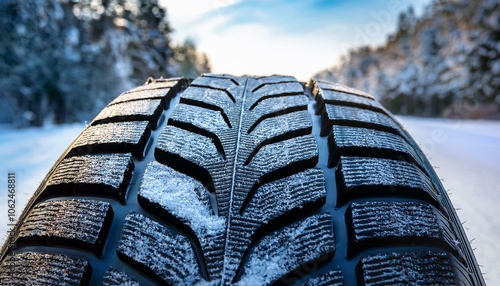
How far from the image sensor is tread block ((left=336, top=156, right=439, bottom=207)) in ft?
2.54

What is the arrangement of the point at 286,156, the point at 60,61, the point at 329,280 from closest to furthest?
the point at 329,280
the point at 286,156
the point at 60,61

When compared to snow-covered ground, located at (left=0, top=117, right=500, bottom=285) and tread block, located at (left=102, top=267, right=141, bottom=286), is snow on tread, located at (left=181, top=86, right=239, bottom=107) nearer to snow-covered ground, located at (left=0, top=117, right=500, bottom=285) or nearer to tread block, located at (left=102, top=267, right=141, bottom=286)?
tread block, located at (left=102, top=267, right=141, bottom=286)

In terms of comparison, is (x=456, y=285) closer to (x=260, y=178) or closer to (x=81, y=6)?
(x=260, y=178)

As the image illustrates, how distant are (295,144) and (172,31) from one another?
37016 mm

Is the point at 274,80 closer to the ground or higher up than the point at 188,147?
higher up

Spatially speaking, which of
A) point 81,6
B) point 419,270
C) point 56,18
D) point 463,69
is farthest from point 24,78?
point 463,69

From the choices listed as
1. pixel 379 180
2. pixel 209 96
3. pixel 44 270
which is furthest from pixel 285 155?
pixel 44 270

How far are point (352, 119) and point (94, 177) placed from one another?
2.34ft

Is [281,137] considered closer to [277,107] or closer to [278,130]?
[278,130]

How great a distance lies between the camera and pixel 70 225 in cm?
73

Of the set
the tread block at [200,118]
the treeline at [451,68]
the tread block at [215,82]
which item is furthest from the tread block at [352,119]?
the treeline at [451,68]

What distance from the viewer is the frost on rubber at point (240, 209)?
650 mm

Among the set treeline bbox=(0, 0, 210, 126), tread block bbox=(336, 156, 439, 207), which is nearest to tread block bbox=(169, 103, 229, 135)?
tread block bbox=(336, 156, 439, 207)

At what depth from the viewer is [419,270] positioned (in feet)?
2.15
